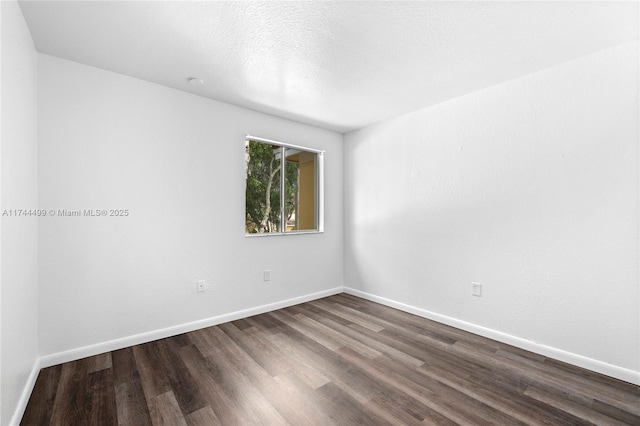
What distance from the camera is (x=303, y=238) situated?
3863 millimetres

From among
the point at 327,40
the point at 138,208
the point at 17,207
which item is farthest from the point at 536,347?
the point at 17,207

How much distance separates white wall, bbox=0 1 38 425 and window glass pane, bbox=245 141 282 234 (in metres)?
1.82

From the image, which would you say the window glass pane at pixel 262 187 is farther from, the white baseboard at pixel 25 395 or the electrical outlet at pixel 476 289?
the electrical outlet at pixel 476 289

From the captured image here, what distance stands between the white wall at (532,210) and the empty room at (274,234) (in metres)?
0.02

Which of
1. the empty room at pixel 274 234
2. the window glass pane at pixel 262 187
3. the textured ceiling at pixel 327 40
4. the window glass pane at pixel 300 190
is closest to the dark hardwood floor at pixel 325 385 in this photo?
the empty room at pixel 274 234

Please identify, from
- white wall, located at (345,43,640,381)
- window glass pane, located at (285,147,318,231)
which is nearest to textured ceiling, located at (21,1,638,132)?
white wall, located at (345,43,640,381)

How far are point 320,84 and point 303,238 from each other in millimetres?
1965

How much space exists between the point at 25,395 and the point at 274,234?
236 cm

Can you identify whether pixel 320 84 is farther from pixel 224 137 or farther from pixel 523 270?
pixel 523 270

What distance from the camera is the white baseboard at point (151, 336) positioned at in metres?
2.24

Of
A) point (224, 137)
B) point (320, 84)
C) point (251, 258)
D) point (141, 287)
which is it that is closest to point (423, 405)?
point (251, 258)

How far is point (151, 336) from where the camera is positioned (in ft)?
8.66

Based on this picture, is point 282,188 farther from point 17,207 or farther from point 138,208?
point 17,207

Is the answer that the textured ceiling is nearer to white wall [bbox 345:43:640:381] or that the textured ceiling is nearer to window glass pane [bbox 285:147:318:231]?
white wall [bbox 345:43:640:381]
